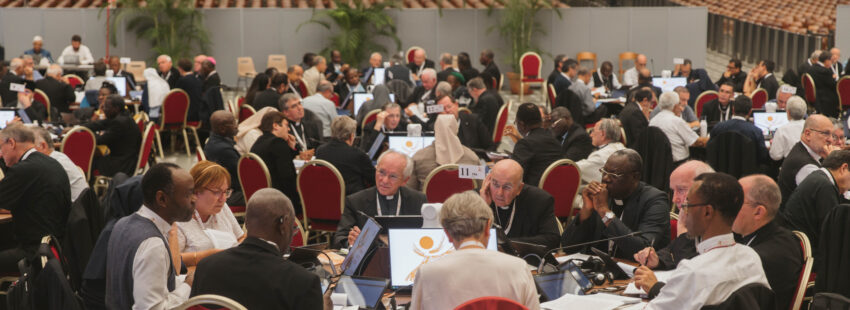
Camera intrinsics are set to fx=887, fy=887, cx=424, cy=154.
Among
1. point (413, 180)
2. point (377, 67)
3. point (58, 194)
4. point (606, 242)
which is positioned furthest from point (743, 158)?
point (377, 67)

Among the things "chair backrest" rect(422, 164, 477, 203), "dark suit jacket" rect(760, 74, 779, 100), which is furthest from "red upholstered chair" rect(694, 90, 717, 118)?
"chair backrest" rect(422, 164, 477, 203)

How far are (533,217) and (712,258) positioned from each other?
170cm

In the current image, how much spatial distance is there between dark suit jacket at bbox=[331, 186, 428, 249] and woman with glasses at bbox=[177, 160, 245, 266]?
680 mm

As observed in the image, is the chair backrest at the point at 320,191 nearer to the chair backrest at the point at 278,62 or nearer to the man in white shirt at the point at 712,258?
the man in white shirt at the point at 712,258

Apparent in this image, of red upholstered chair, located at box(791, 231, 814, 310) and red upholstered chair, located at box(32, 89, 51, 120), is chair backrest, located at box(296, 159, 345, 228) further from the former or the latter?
red upholstered chair, located at box(32, 89, 51, 120)

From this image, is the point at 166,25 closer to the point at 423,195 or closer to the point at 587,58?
the point at 587,58

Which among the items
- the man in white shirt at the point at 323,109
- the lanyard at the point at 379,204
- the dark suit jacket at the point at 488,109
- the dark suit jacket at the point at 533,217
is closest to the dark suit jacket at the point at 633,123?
the dark suit jacket at the point at 488,109

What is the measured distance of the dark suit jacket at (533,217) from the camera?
180 inches

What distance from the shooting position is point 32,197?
509 cm

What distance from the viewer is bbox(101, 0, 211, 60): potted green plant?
668 inches

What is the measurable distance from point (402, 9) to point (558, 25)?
318 centimetres

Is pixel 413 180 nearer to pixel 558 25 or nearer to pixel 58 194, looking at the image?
pixel 58 194

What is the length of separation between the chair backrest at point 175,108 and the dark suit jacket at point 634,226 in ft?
22.4

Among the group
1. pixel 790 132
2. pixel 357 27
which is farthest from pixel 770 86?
pixel 357 27
